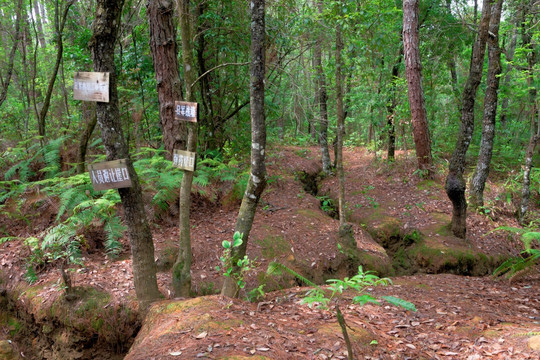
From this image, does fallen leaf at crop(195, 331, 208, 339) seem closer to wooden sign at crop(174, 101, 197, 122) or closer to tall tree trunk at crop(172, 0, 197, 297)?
tall tree trunk at crop(172, 0, 197, 297)

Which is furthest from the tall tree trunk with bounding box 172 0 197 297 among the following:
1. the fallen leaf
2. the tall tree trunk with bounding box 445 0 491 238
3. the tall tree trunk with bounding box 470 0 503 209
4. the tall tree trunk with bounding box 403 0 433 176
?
the tall tree trunk with bounding box 403 0 433 176

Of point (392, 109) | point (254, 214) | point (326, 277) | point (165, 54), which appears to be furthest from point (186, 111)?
point (392, 109)

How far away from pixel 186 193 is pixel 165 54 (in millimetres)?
3363

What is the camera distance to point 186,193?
13.6 ft

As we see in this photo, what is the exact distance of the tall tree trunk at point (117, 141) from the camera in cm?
336

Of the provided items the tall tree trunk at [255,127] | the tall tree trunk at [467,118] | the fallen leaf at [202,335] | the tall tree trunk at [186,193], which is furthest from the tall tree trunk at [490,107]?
the fallen leaf at [202,335]

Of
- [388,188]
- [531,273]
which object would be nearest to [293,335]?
[531,273]

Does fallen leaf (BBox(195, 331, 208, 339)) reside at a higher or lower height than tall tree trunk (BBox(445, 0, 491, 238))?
lower

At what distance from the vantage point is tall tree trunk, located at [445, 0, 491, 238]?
5.88 meters

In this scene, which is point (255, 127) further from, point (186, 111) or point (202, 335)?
point (202, 335)

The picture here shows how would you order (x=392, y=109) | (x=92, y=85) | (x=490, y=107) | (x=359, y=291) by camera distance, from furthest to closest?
(x=392, y=109)
(x=490, y=107)
(x=92, y=85)
(x=359, y=291)

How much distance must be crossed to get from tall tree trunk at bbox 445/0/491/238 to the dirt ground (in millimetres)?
969

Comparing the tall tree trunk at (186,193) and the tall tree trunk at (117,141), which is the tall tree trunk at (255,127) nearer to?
the tall tree trunk at (186,193)

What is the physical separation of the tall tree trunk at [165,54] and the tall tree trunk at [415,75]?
629cm
